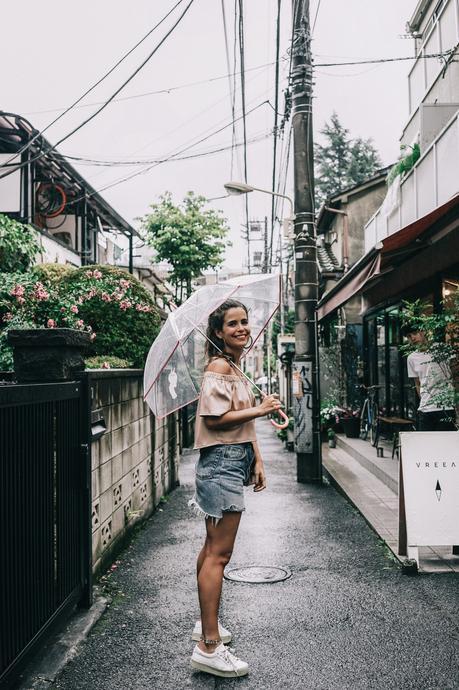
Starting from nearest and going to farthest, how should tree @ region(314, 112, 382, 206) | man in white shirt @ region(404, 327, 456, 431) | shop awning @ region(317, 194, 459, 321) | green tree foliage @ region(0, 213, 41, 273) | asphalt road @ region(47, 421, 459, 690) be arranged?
asphalt road @ region(47, 421, 459, 690), man in white shirt @ region(404, 327, 456, 431), shop awning @ region(317, 194, 459, 321), green tree foliage @ region(0, 213, 41, 273), tree @ region(314, 112, 382, 206)

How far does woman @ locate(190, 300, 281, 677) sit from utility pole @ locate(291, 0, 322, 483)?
6.63 metres

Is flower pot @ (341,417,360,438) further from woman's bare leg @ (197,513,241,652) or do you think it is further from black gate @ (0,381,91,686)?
woman's bare leg @ (197,513,241,652)

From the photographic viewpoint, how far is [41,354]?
3834mm

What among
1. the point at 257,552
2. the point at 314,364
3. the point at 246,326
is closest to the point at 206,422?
the point at 246,326

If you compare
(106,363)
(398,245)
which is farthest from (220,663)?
(398,245)

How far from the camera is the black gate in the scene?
2.80 metres

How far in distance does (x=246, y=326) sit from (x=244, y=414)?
1.90 feet

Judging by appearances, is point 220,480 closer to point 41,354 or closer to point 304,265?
point 41,354

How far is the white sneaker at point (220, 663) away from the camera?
129 inches

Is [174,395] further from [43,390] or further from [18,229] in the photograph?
[18,229]

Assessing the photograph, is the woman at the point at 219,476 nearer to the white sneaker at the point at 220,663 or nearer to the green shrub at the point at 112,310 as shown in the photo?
the white sneaker at the point at 220,663

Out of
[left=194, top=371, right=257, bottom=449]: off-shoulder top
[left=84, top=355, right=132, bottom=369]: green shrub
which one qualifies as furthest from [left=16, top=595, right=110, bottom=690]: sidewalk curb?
[left=84, top=355, right=132, bottom=369]: green shrub

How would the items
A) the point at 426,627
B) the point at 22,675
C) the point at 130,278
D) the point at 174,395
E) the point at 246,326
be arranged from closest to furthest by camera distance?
1. the point at 22,675
2. the point at 246,326
3. the point at 426,627
4. the point at 174,395
5. the point at 130,278

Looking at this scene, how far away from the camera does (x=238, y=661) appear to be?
131 inches
